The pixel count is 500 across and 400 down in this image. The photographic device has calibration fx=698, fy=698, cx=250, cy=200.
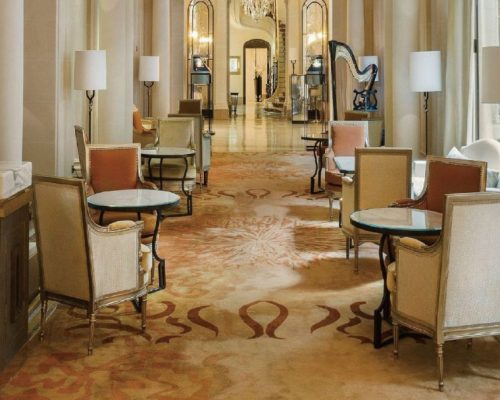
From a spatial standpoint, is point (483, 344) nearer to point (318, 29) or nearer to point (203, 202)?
point (203, 202)

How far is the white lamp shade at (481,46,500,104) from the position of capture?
4973 mm

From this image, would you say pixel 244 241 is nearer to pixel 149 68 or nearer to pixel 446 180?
pixel 446 180

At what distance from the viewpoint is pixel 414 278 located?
149 inches

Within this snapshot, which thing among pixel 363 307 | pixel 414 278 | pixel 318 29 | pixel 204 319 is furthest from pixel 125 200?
pixel 318 29

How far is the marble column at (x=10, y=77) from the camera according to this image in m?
4.41

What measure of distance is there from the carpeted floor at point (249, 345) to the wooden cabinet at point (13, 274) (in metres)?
0.11

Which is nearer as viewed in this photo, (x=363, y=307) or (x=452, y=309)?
(x=452, y=309)

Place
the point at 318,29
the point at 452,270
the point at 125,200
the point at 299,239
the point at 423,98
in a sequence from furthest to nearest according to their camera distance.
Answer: the point at 318,29 < the point at 423,98 < the point at 299,239 < the point at 125,200 < the point at 452,270

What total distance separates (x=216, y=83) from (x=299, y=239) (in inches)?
832

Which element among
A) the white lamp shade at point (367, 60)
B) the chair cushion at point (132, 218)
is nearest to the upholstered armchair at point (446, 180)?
the chair cushion at point (132, 218)

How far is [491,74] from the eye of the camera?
5027mm

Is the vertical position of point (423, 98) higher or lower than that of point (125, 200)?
higher

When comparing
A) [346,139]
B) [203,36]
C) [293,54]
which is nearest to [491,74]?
[346,139]

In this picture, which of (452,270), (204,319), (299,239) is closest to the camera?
(452,270)
